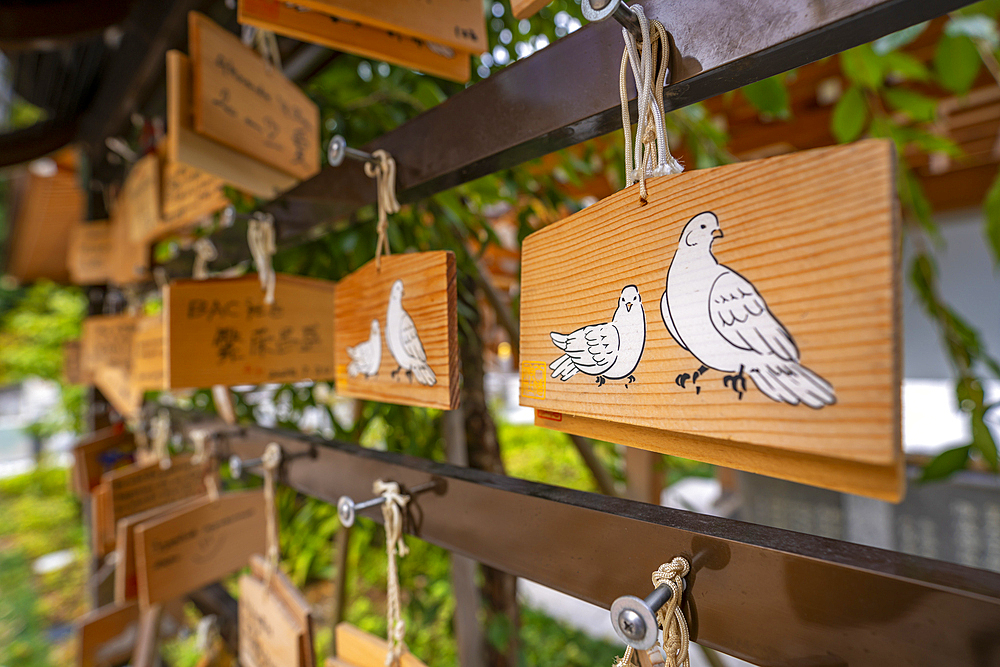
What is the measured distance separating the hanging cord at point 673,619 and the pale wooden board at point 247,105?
64 cm

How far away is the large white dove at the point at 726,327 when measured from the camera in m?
0.20

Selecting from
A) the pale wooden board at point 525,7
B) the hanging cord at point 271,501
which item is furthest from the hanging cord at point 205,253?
the pale wooden board at point 525,7

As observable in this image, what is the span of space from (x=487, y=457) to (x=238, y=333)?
1.42 feet

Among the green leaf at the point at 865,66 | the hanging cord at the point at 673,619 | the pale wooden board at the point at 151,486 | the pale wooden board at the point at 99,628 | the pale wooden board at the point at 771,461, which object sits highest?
the green leaf at the point at 865,66

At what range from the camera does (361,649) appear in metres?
0.49

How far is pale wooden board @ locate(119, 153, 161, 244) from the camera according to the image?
943 millimetres

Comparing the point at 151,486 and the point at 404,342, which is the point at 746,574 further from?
→ the point at 151,486

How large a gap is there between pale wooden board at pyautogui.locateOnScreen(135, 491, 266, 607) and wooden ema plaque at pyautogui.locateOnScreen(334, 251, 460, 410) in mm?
394

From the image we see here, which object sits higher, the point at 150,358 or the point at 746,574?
the point at 150,358

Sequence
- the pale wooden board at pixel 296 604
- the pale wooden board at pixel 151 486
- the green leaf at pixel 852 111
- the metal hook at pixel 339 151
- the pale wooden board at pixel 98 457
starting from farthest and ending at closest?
the pale wooden board at pixel 98 457, the pale wooden board at pixel 151 486, the green leaf at pixel 852 111, the pale wooden board at pixel 296 604, the metal hook at pixel 339 151

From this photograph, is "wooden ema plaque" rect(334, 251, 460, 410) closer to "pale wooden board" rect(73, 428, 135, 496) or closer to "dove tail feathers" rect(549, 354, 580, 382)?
"dove tail feathers" rect(549, 354, 580, 382)

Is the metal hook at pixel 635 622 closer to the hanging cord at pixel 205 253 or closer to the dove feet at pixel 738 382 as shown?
the dove feet at pixel 738 382

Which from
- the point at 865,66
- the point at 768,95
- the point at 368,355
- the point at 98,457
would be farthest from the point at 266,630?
the point at 98,457

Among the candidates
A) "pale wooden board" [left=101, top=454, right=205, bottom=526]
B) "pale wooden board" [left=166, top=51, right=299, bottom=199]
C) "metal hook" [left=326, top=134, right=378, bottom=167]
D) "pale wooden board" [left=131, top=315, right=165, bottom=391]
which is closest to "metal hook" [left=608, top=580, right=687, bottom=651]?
"metal hook" [left=326, top=134, right=378, bottom=167]
